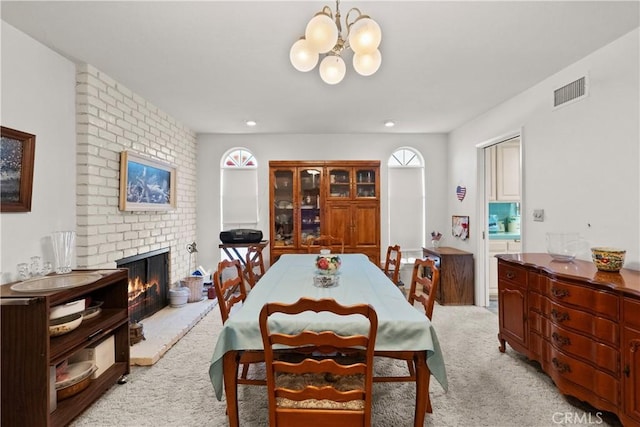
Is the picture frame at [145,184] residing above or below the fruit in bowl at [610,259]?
above

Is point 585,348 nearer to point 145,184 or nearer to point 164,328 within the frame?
point 164,328

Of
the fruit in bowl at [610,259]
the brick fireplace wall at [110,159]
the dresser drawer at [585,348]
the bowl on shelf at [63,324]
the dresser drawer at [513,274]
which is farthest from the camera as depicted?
the brick fireplace wall at [110,159]

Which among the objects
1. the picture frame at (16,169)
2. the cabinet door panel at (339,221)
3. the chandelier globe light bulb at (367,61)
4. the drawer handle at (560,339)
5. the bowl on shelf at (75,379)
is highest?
the chandelier globe light bulb at (367,61)

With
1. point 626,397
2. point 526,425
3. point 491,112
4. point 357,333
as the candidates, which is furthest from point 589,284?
point 491,112

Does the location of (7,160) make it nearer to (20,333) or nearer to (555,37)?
(20,333)

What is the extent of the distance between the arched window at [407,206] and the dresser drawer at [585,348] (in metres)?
2.70

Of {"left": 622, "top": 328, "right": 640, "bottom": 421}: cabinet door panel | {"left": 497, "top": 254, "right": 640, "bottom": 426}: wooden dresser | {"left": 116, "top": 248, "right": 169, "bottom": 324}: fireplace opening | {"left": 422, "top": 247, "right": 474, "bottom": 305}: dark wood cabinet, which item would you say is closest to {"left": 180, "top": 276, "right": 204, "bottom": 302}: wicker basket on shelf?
{"left": 116, "top": 248, "right": 169, "bottom": 324}: fireplace opening

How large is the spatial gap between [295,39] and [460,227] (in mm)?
3339

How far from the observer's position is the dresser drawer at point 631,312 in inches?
58.2

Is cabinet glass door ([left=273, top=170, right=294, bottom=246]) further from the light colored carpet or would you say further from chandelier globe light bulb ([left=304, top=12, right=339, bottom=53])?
chandelier globe light bulb ([left=304, top=12, right=339, bottom=53])

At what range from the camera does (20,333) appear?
5.02 feet

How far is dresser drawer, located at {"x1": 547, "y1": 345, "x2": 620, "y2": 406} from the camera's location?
1.61 meters

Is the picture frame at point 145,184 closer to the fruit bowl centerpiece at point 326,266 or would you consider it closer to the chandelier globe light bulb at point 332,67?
the fruit bowl centerpiece at point 326,266

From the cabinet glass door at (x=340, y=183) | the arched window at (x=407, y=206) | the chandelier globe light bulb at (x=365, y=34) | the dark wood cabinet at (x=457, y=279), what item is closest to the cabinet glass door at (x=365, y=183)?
the cabinet glass door at (x=340, y=183)
